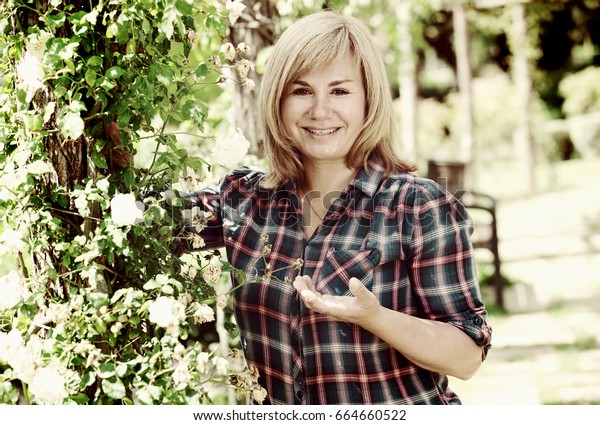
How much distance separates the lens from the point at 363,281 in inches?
71.3

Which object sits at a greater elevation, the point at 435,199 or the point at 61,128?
the point at 61,128

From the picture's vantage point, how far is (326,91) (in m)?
A: 1.86

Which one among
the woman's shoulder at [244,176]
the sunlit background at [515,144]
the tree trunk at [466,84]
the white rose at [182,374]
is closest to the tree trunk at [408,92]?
the sunlit background at [515,144]

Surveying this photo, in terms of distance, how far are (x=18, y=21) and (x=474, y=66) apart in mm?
10185

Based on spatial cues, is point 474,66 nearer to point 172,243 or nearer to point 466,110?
point 466,110

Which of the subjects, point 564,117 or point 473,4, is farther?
point 564,117

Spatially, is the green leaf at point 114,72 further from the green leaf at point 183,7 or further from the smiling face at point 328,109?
the smiling face at point 328,109

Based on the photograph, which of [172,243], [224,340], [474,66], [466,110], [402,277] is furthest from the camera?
[474,66]

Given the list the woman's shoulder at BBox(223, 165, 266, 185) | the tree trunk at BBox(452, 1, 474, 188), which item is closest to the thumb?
the woman's shoulder at BBox(223, 165, 266, 185)

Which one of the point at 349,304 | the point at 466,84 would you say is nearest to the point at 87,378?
the point at 349,304

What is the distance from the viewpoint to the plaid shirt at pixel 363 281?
1.77 m

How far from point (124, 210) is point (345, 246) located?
0.59m

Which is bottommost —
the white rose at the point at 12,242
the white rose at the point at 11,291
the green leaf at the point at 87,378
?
the green leaf at the point at 87,378
